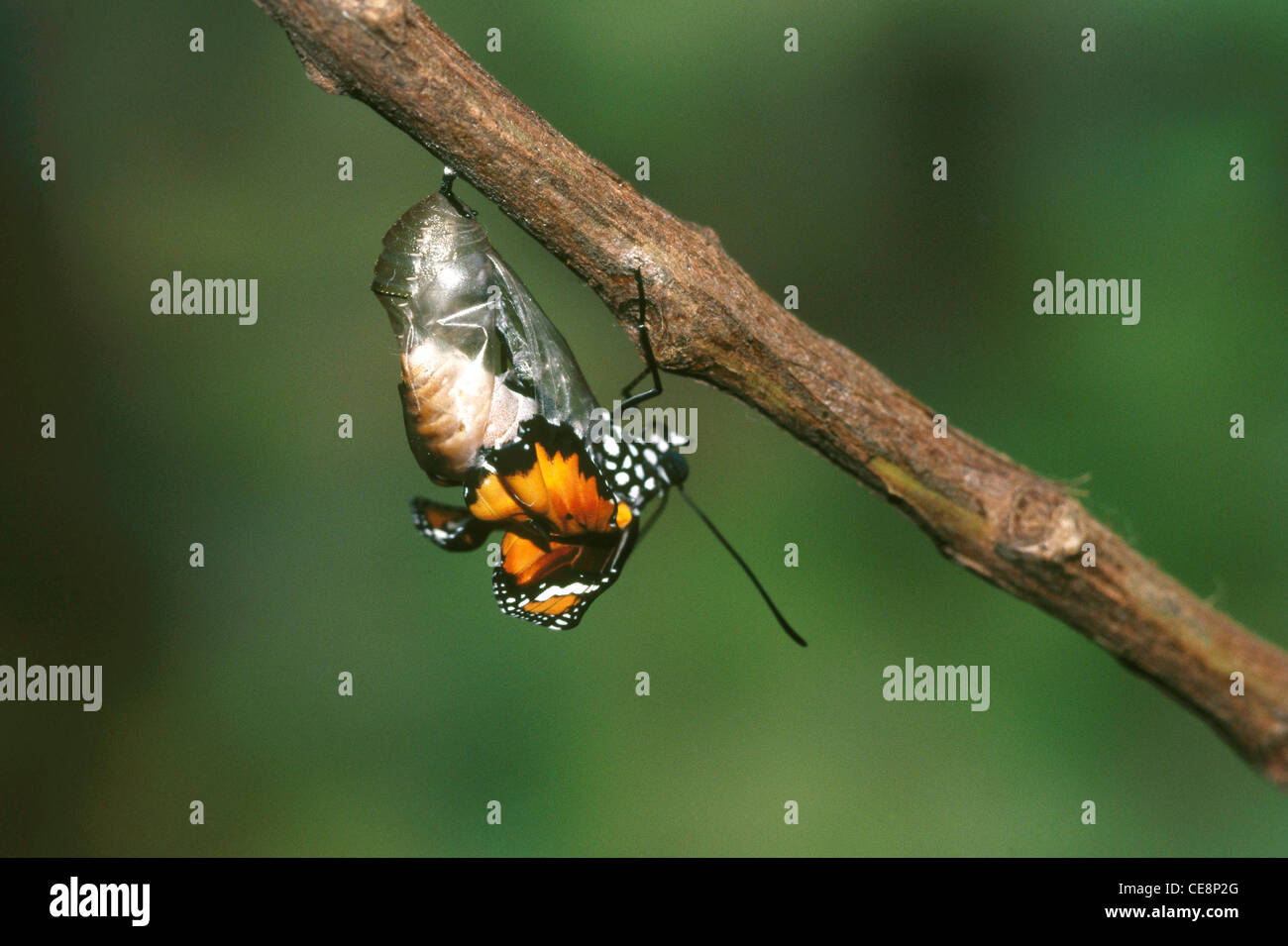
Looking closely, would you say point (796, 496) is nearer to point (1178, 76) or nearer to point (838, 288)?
point (838, 288)

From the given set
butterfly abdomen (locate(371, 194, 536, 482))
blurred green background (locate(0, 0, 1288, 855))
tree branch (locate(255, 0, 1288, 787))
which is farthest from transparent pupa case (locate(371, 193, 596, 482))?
blurred green background (locate(0, 0, 1288, 855))

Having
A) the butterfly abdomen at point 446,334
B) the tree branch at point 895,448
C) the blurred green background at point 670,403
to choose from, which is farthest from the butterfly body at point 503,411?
the blurred green background at point 670,403

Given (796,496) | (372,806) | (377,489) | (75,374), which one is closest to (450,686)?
(372,806)

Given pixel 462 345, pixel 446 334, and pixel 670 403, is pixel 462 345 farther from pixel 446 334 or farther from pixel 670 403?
pixel 670 403

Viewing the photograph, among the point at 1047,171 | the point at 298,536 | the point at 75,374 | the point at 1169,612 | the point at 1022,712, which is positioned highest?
the point at 1047,171

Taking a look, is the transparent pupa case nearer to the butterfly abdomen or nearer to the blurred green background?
the butterfly abdomen

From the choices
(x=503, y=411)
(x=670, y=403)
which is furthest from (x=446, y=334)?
(x=670, y=403)

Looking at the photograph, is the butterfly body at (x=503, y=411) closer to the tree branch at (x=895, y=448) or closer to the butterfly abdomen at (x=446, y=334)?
the butterfly abdomen at (x=446, y=334)
